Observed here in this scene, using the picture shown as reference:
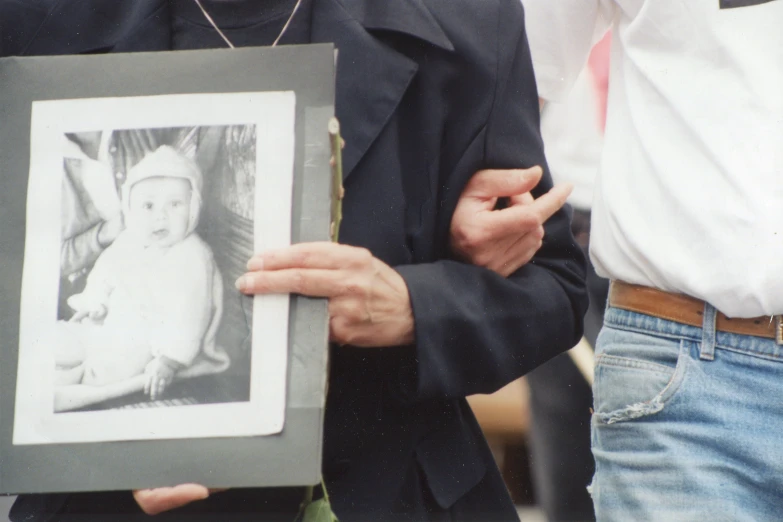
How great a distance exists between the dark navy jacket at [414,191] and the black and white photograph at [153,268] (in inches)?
8.5

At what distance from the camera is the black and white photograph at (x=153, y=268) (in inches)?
41.8

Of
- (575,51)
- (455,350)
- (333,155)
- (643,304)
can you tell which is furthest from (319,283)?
(575,51)

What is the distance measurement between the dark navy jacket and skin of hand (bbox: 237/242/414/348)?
2.4 inches

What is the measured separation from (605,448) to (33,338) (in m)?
0.83

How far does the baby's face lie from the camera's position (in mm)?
1104

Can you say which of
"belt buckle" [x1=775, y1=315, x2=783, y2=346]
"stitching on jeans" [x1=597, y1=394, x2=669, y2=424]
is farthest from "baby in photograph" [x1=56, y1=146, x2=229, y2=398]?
"belt buckle" [x1=775, y1=315, x2=783, y2=346]

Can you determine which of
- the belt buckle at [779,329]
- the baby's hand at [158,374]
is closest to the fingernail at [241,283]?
the baby's hand at [158,374]

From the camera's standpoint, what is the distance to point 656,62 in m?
1.48

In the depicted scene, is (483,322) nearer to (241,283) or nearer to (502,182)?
(502,182)

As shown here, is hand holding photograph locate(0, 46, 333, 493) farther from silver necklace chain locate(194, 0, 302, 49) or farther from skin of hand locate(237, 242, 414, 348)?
silver necklace chain locate(194, 0, 302, 49)

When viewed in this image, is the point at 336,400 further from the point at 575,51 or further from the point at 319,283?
the point at 575,51

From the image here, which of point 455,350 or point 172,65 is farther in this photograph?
point 455,350

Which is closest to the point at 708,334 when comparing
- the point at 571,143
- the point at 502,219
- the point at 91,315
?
the point at 502,219

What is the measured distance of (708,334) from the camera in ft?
4.61
